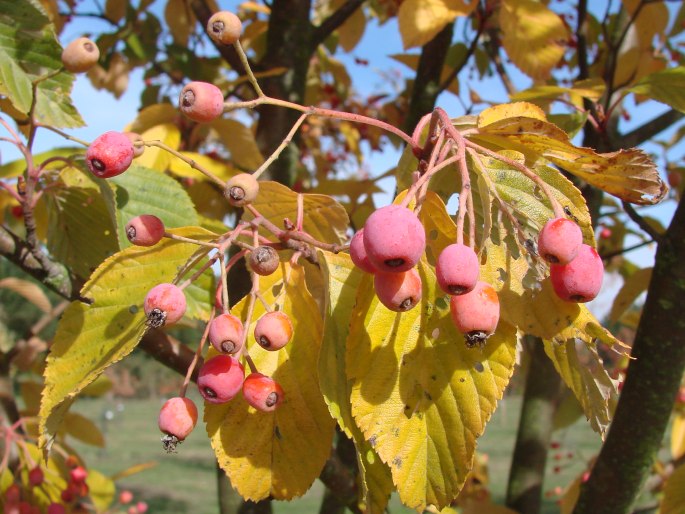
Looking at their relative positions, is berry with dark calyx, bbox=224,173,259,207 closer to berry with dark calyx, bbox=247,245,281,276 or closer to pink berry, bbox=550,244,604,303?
berry with dark calyx, bbox=247,245,281,276

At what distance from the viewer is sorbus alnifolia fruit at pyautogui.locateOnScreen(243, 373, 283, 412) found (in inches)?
29.7

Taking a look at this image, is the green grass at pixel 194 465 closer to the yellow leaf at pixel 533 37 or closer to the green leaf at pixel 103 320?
the yellow leaf at pixel 533 37

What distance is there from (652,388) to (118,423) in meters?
15.0

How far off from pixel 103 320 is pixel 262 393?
0.27 meters

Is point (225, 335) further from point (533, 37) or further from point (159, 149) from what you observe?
point (533, 37)

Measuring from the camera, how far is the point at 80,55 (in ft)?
3.30

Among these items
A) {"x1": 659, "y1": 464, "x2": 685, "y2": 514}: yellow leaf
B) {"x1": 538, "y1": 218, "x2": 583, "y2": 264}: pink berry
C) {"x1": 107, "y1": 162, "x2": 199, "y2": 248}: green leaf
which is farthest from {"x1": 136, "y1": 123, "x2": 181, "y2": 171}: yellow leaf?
{"x1": 659, "y1": 464, "x2": 685, "y2": 514}: yellow leaf

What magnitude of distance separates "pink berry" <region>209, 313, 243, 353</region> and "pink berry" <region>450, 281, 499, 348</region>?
0.25 m

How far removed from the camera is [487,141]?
30.1 inches

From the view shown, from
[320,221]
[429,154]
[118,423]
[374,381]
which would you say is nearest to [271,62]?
[320,221]

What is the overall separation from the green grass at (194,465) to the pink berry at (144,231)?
487 cm

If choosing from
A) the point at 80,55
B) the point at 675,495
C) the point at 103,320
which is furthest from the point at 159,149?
the point at 675,495

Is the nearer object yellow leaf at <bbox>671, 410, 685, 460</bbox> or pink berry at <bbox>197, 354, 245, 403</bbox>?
pink berry at <bbox>197, 354, 245, 403</bbox>

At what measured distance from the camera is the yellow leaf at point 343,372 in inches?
27.8
